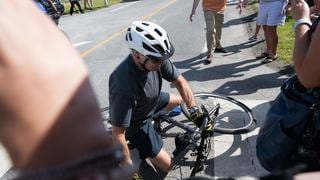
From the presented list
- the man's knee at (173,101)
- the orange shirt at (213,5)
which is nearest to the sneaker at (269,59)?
the orange shirt at (213,5)

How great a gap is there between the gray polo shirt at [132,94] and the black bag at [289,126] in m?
1.27

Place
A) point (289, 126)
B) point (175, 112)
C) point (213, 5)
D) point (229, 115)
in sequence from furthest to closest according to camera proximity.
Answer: point (213, 5) → point (229, 115) → point (175, 112) → point (289, 126)

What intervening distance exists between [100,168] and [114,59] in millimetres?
8720

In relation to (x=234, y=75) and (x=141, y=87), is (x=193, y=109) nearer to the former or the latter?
(x=141, y=87)

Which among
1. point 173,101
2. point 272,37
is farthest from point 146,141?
point 272,37

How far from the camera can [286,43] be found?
8.84m

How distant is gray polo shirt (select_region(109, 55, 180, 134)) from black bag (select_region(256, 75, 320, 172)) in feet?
4.18

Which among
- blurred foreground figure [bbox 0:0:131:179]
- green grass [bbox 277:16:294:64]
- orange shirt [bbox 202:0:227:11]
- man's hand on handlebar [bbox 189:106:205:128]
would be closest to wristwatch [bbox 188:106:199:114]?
man's hand on handlebar [bbox 189:106:205:128]

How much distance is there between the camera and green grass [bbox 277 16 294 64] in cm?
795

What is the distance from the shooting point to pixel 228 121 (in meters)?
5.48

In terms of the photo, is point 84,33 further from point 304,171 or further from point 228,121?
point 304,171

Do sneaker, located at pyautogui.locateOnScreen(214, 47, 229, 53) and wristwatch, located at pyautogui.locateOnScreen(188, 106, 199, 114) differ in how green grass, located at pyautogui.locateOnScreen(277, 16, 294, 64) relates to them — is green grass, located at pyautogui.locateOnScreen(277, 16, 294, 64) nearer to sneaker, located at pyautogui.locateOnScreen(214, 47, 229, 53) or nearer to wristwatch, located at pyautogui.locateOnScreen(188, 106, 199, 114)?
sneaker, located at pyautogui.locateOnScreen(214, 47, 229, 53)

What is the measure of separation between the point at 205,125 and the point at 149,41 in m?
1.15

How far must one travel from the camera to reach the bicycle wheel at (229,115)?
5062 mm
